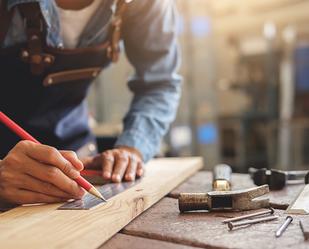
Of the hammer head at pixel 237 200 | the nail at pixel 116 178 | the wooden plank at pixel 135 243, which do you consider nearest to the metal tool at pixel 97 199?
the nail at pixel 116 178

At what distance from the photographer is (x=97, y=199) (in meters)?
0.94

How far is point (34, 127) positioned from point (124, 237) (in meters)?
0.68

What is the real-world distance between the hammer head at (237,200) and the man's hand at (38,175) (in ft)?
0.99

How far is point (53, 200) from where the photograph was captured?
3.06 ft

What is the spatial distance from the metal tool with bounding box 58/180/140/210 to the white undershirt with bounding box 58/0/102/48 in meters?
0.52

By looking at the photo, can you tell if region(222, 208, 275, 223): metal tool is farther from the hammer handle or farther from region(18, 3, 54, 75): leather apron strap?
region(18, 3, 54, 75): leather apron strap

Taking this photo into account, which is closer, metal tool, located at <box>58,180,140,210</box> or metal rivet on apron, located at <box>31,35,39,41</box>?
metal tool, located at <box>58,180,140,210</box>

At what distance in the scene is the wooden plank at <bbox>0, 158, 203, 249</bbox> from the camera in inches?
26.7

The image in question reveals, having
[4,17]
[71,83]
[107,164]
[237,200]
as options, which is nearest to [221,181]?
[237,200]

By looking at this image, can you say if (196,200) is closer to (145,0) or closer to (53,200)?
(53,200)

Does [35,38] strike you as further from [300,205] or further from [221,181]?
[300,205]

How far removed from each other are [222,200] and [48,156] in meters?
0.39

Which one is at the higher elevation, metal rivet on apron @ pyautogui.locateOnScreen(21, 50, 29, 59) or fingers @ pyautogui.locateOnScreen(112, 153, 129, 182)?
metal rivet on apron @ pyautogui.locateOnScreen(21, 50, 29, 59)

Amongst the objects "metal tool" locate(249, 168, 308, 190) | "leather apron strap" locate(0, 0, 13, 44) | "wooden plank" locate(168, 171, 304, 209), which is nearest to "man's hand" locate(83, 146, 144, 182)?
"wooden plank" locate(168, 171, 304, 209)
